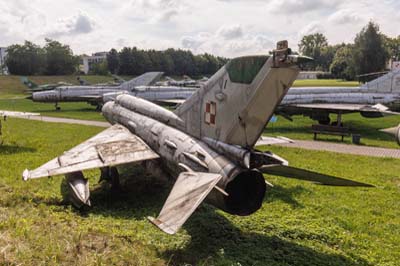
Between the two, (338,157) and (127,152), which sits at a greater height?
(127,152)

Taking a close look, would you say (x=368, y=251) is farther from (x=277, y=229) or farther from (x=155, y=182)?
(x=155, y=182)

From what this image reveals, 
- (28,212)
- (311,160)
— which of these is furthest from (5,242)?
(311,160)

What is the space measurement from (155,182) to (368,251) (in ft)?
22.6

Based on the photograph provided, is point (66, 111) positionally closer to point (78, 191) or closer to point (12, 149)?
point (12, 149)

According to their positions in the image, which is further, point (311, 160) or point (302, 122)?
point (302, 122)

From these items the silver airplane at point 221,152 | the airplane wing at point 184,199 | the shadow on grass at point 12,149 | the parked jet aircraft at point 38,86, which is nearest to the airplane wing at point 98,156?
the silver airplane at point 221,152

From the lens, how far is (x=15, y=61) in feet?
281

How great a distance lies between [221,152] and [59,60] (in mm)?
92138

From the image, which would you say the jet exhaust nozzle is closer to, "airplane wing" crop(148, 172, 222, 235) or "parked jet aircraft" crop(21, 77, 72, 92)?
"airplane wing" crop(148, 172, 222, 235)

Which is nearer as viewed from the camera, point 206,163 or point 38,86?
point 206,163

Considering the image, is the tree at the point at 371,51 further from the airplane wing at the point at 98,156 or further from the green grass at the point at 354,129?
the airplane wing at the point at 98,156

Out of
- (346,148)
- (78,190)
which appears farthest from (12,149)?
(346,148)

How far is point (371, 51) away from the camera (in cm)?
7150

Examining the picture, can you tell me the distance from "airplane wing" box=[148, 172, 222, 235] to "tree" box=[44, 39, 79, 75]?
91410 millimetres
